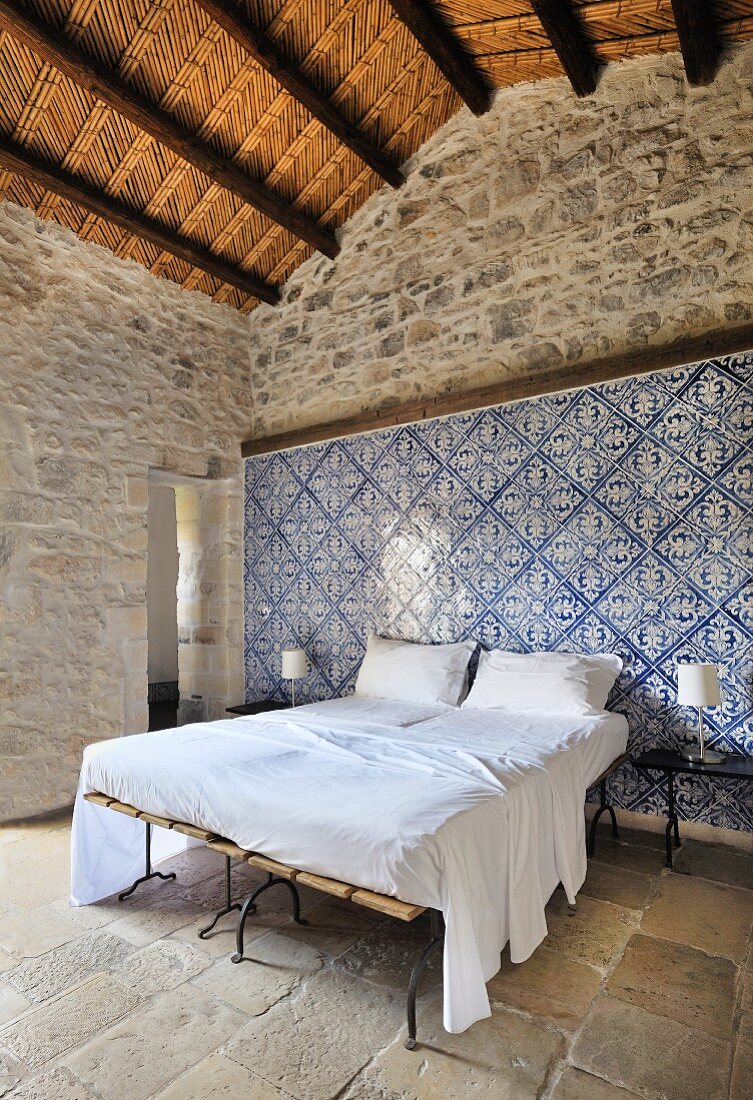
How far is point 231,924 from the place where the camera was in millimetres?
2617

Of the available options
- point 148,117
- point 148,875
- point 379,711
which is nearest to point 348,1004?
point 148,875

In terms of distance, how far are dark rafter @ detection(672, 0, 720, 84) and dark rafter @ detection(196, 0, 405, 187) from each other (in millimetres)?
1876

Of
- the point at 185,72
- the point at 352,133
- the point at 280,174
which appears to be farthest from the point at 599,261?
the point at 185,72

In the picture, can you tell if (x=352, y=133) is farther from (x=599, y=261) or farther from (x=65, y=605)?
(x=65, y=605)

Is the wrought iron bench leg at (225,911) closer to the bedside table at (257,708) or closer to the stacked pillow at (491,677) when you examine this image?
the stacked pillow at (491,677)

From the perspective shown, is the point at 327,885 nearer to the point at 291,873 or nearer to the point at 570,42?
the point at 291,873

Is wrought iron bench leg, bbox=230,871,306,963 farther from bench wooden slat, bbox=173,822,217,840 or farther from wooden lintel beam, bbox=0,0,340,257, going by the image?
wooden lintel beam, bbox=0,0,340,257

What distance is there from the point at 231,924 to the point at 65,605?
235 cm

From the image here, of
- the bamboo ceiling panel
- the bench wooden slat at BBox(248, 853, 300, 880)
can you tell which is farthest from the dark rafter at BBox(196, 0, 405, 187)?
the bench wooden slat at BBox(248, 853, 300, 880)

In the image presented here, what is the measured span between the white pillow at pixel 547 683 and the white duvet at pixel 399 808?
4.8 inches

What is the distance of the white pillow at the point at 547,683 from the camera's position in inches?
136

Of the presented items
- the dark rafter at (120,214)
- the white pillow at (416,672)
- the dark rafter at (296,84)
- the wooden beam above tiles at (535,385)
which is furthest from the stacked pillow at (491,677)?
the dark rafter at (296,84)

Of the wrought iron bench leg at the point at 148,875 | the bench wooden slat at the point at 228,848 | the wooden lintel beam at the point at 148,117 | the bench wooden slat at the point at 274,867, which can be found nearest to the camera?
the bench wooden slat at the point at 274,867

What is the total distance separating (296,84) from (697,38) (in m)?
2.10
